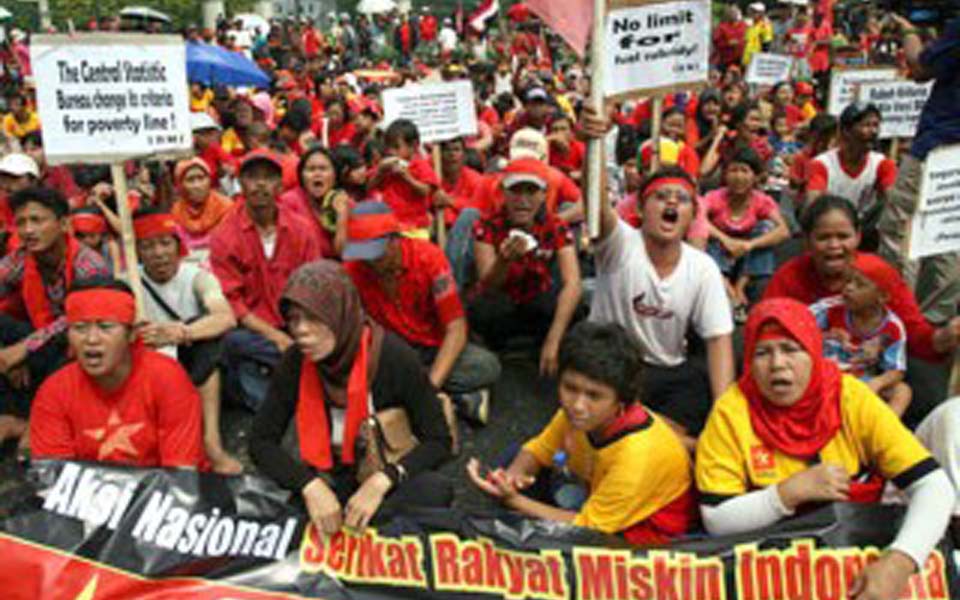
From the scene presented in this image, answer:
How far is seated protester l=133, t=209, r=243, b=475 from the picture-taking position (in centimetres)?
439

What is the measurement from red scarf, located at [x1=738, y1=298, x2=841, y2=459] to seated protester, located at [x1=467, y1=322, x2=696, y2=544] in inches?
12.4

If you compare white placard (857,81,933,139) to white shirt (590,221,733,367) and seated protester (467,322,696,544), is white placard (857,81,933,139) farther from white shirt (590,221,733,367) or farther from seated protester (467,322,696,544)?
seated protester (467,322,696,544)

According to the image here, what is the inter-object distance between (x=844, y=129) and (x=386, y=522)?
Answer: 17.7 feet

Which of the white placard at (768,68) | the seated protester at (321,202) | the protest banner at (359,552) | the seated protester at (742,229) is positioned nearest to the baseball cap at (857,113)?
the seated protester at (742,229)

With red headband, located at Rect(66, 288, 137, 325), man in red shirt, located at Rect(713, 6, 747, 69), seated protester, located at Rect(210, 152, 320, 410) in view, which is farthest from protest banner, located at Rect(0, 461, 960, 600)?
man in red shirt, located at Rect(713, 6, 747, 69)

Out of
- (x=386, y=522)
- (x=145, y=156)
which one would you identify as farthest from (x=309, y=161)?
(x=386, y=522)

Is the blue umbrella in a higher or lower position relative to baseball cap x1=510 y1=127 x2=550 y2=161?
higher

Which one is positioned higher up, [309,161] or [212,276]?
[309,161]

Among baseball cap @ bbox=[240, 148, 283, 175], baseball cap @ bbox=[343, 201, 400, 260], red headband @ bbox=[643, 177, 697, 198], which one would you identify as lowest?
baseball cap @ bbox=[343, 201, 400, 260]

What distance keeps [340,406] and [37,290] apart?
2.28m

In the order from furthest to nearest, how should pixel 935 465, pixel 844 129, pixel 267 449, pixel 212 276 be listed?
pixel 844 129
pixel 212 276
pixel 267 449
pixel 935 465

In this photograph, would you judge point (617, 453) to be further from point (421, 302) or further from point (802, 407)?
point (421, 302)

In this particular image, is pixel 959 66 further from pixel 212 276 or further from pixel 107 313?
pixel 107 313

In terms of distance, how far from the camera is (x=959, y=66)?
16.6 ft
